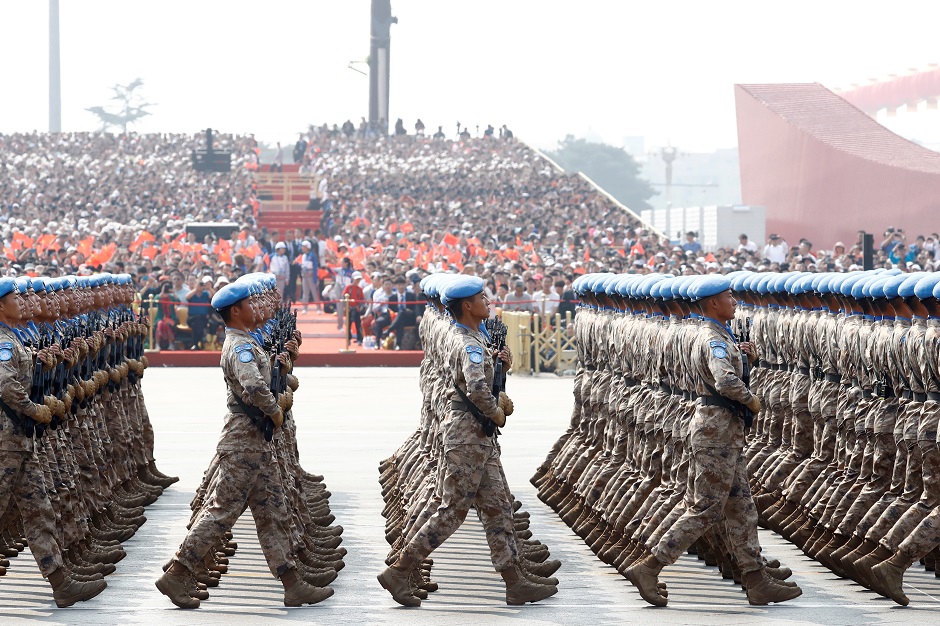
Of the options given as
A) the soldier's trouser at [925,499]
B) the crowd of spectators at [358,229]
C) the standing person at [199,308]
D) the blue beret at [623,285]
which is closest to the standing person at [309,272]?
the crowd of spectators at [358,229]

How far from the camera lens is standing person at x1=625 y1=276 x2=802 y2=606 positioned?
27.7 ft

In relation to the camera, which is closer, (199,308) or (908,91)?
(199,308)

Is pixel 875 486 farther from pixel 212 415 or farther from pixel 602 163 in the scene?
pixel 602 163

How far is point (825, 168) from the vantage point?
4159 cm

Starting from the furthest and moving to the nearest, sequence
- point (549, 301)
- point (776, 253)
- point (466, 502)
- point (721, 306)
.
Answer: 1. point (776, 253)
2. point (549, 301)
3. point (721, 306)
4. point (466, 502)

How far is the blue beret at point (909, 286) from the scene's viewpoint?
888 centimetres

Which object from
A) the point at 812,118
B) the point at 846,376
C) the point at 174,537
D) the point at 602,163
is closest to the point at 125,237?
the point at 812,118

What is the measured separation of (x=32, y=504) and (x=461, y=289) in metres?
2.55

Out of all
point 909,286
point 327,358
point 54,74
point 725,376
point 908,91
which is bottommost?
point 327,358

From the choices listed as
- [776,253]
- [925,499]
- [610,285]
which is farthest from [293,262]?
[925,499]

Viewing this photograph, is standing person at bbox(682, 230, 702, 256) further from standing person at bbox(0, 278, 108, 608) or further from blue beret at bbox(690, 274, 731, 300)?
standing person at bbox(0, 278, 108, 608)

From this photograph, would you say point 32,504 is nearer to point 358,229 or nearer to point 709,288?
point 709,288

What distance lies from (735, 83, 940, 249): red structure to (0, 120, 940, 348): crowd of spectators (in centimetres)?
171

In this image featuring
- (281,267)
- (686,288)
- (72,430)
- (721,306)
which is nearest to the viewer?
(721,306)
